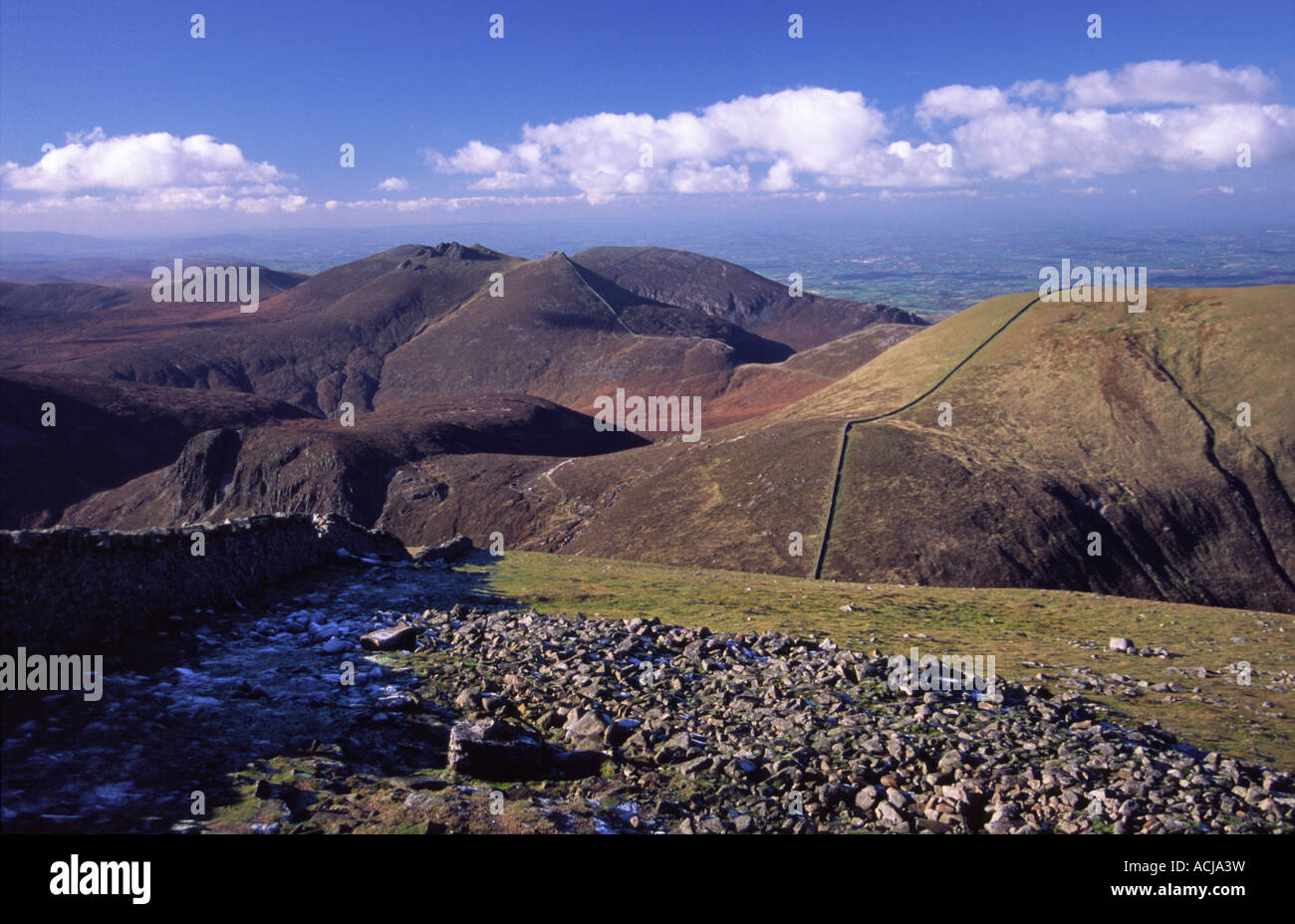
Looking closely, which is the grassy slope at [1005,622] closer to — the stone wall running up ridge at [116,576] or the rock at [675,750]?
the stone wall running up ridge at [116,576]

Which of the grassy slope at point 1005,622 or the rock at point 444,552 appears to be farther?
the rock at point 444,552

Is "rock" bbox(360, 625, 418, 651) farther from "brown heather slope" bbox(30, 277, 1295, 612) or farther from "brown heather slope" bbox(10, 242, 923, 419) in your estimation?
"brown heather slope" bbox(10, 242, 923, 419)

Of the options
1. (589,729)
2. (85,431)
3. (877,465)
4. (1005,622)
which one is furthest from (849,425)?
A: (85,431)

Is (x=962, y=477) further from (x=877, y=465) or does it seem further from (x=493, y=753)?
(x=493, y=753)

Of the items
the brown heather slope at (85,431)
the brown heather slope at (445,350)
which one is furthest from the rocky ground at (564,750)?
the brown heather slope at (445,350)
